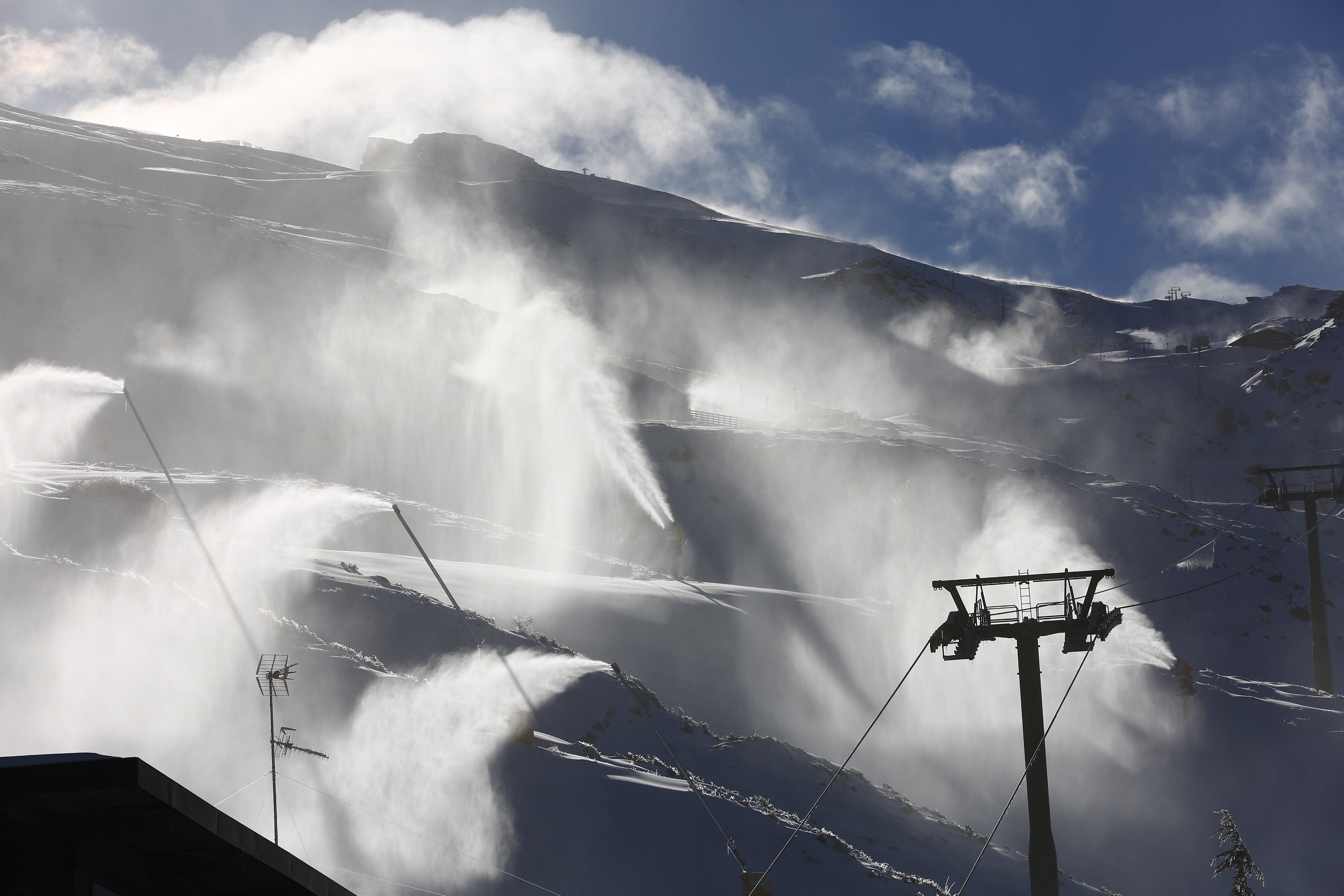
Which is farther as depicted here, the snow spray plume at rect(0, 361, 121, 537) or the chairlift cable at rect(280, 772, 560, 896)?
the snow spray plume at rect(0, 361, 121, 537)

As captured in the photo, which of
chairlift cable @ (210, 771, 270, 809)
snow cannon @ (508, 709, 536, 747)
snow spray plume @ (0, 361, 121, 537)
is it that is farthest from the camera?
snow spray plume @ (0, 361, 121, 537)

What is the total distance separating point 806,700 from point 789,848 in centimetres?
2150

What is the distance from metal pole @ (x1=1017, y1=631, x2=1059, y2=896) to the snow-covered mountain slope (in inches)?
182

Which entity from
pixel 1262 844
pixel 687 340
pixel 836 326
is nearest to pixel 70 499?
pixel 1262 844

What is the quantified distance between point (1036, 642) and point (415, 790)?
1370 centimetres

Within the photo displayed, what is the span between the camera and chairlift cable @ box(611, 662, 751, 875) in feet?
74.6

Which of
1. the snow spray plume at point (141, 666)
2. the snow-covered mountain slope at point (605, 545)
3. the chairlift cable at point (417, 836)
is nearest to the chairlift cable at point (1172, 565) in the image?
the snow-covered mountain slope at point (605, 545)

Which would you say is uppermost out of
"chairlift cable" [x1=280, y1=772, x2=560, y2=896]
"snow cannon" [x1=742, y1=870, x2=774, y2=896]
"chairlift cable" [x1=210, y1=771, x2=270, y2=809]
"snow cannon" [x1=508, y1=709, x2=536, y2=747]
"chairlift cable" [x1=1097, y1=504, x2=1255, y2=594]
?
"chairlift cable" [x1=1097, y1=504, x2=1255, y2=594]

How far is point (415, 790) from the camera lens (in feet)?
75.8

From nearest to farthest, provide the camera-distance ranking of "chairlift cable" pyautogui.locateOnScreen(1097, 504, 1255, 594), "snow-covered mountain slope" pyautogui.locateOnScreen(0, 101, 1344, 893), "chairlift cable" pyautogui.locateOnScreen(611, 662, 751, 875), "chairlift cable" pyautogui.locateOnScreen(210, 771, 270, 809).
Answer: "chairlift cable" pyautogui.locateOnScreen(210, 771, 270, 809)
"chairlift cable" pyautogui.locateOnScreen(611, 662, 751, 875)
"snow-covered mountain slope" pyautogui.locateOnScreen(0, 101, 1344, 893)
"chairlift cable" pyautogui.locateOnScreen(1097, 504, 1255, 594)

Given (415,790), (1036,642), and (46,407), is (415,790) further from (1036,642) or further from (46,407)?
(46,407)

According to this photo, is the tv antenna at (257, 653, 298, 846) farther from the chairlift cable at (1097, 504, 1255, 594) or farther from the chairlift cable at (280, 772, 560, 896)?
the chairlift cable at (1097, 504, 1255, 594)

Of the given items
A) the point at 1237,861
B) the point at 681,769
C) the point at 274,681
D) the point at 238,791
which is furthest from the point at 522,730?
the point at 1237,861

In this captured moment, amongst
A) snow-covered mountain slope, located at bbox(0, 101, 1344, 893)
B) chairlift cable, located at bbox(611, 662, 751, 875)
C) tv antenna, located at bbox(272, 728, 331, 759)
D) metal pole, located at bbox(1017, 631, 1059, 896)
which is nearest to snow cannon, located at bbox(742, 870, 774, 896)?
chairlift cable, located at bbox(611, 662, 751, 875)
